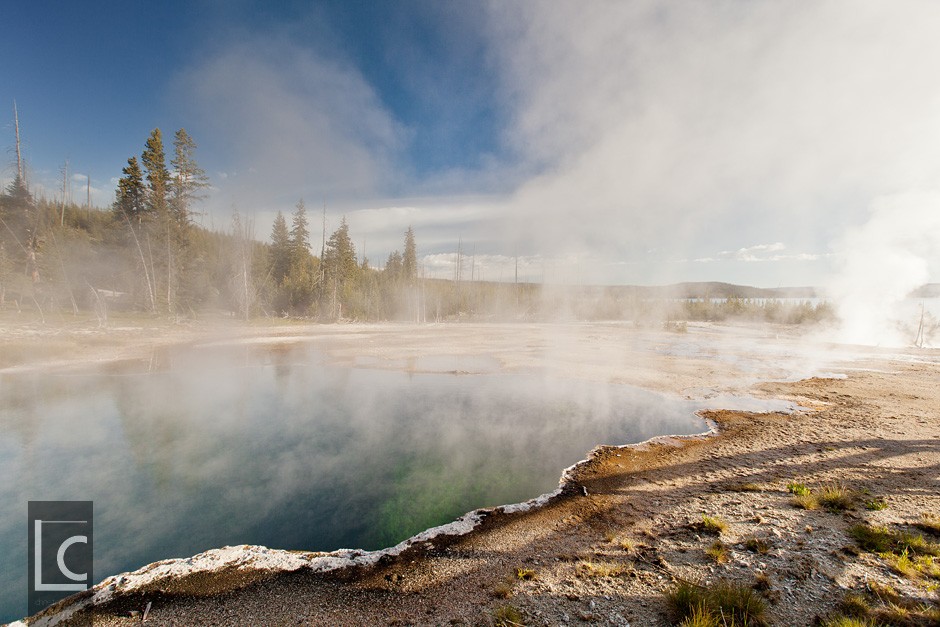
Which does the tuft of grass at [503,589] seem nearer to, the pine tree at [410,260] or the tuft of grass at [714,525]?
the tuft of grass at [714,525]

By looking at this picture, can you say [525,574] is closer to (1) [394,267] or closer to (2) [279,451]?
(2) [279,451]

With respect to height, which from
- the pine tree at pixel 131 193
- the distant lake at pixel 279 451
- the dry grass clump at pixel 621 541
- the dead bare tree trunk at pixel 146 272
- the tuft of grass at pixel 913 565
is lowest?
the distant lake at pixel 279 451

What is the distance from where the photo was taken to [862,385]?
15.9m

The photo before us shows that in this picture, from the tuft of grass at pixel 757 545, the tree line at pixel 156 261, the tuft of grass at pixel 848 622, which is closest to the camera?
the tuft of grass at pixel 848 622

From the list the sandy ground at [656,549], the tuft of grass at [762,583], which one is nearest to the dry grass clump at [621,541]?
the sandy ground at [656,549]

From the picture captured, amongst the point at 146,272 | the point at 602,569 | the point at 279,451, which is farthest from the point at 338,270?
the point at 602,569

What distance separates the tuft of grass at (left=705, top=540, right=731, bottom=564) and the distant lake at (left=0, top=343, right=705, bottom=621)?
305cm

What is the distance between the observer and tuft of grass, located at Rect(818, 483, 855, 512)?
19.0 ft

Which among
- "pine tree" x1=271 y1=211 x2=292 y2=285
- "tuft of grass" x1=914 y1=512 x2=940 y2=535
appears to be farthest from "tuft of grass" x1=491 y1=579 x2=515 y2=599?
"pine tree" x1=271 y1=211 x2=292 y2=285

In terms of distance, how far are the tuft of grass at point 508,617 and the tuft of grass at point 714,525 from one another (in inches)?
138

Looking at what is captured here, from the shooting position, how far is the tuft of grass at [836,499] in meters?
5.80

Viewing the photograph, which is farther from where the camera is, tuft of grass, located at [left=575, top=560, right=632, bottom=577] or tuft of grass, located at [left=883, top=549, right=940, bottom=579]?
tuft of grass, located at [left=575, top=560, right=632, bottom=577]

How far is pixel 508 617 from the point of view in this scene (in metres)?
3.64

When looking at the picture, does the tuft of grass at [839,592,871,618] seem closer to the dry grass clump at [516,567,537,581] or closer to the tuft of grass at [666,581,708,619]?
the tuft of grass at [666,581,708,619]
